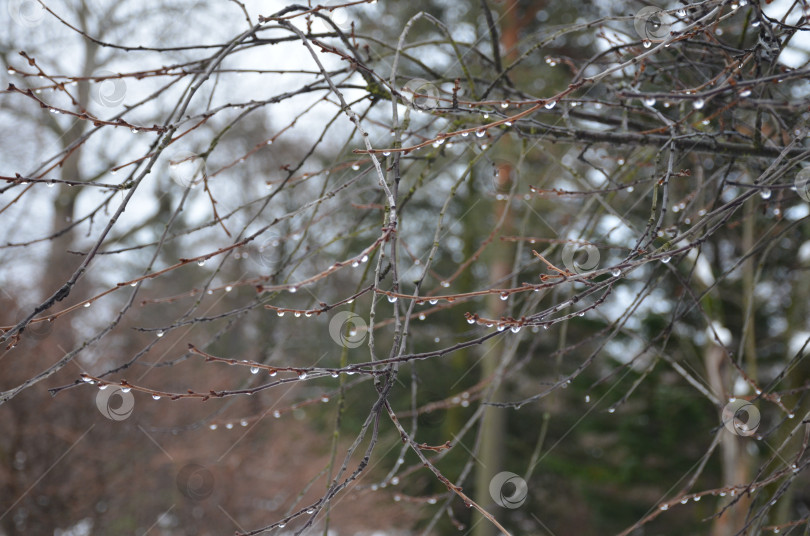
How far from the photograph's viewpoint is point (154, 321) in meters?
9.95

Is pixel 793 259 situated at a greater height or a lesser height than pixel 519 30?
lesser

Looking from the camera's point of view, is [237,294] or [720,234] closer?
[720,234]

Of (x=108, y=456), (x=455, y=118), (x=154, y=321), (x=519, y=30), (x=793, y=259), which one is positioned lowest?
(x=108, y=456)

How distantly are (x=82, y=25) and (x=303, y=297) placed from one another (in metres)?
4.59

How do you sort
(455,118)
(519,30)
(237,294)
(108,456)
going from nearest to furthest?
(455,118), (108,456), (519,30), (237,294)

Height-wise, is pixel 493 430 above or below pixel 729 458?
above

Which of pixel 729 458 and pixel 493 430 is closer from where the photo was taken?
pixel 729 458

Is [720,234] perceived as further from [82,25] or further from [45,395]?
[82,25]

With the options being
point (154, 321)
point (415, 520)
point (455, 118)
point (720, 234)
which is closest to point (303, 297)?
point (154, 321)

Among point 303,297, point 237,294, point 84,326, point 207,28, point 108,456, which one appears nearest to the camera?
point 108,456

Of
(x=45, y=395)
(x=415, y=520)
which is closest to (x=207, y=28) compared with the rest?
(x=45, y=395)

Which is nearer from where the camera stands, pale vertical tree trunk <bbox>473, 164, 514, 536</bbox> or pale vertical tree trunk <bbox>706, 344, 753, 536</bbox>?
pale vertical tree trunk <bbox>706, 344, 753, 536</bbox>

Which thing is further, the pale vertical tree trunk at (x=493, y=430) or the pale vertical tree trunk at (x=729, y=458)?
the pale vertical tree trunk at (x=493, y=430)

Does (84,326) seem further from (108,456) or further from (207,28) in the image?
(207,28)
